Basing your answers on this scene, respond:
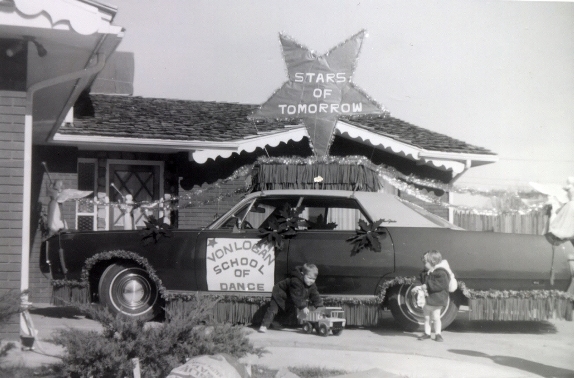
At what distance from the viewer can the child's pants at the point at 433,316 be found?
6.06 m

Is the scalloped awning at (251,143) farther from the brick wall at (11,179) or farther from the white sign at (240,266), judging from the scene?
the brick wall at (11,179)

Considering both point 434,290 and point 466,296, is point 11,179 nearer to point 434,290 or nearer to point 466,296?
point 434,290

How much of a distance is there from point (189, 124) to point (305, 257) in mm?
3990

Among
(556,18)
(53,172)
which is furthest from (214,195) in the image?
(556,18)

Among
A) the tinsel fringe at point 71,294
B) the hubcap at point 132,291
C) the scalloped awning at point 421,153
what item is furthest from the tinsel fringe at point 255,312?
the scalloped awning at point 421,153

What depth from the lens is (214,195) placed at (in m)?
9.36

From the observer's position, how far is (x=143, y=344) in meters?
4.40

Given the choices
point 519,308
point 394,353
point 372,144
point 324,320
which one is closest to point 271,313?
point 324,320

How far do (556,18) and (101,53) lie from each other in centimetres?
423

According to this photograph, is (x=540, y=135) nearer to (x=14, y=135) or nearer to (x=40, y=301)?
(x=14, y=135)

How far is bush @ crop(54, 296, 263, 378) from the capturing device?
14.0 feet

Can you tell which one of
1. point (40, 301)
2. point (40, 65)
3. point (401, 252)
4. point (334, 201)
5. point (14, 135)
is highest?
point (40, 65)

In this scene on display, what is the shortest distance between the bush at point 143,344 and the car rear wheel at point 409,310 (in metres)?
2.05

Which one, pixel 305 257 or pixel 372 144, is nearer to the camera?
pixel 305 257
